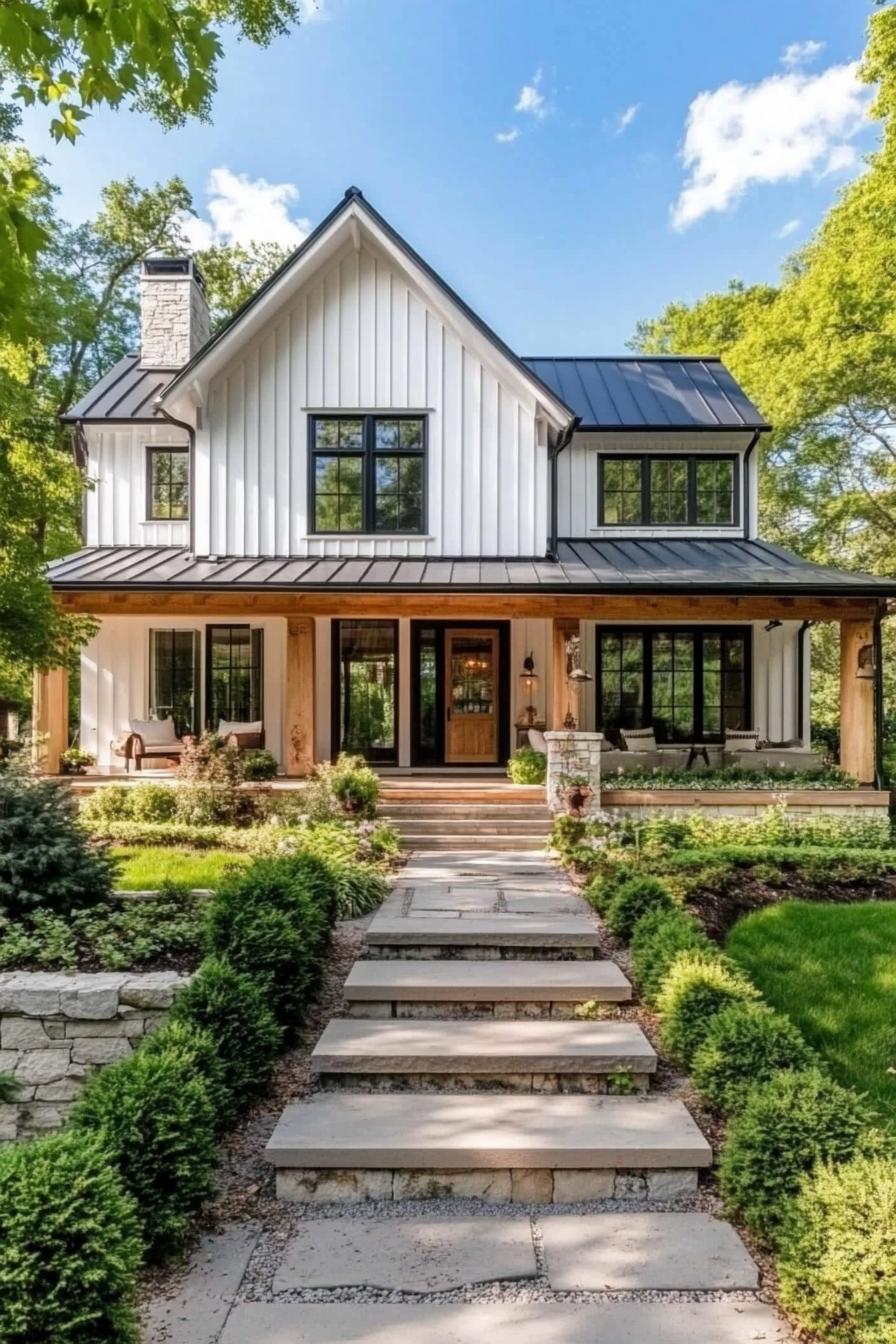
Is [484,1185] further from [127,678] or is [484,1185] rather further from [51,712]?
[127,678]

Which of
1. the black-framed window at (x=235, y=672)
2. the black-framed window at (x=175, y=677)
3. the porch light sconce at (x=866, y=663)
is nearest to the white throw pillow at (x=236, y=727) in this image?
the black-framed window at (x=235, y=672)

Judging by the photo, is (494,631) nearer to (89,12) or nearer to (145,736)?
(145,736)

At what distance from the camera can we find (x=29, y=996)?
4246 mm

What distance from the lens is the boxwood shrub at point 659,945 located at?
471cm

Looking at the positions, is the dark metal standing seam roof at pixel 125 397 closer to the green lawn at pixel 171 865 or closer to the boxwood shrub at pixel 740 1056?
the green lawn at pixel 171 865

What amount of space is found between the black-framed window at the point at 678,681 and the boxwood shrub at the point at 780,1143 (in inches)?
388

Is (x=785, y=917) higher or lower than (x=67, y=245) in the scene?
lower

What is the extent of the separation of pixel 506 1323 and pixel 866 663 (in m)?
9.41

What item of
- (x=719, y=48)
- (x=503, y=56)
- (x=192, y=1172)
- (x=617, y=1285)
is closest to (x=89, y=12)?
(x=192, y=1172)

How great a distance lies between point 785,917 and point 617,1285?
13.4ft

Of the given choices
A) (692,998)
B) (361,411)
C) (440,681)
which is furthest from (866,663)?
(361,411)

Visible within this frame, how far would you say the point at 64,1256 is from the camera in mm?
2320

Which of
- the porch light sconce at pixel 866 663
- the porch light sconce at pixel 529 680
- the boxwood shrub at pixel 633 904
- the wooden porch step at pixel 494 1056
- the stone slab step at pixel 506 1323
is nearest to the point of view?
the stone slab step at pixel 506 1323

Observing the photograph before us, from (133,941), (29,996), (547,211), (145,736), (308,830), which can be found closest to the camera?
(29,996)
